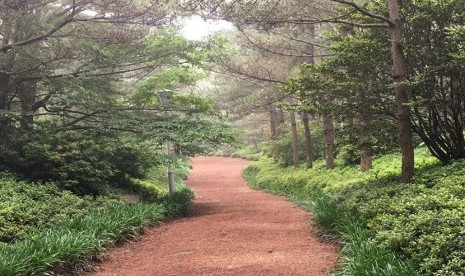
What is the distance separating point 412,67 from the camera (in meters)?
7.93

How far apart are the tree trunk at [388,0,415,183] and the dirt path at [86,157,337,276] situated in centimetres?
217

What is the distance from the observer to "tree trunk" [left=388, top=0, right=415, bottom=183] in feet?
23.9

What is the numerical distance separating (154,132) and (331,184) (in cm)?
509

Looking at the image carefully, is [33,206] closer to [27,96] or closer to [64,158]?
[64,158]

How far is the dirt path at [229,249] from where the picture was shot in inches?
205

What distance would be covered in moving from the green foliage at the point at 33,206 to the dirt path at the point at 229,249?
4.48 feet

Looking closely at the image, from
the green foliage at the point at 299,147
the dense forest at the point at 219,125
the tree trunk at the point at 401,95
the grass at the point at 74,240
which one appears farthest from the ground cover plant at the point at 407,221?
the green foliage at the point at 299,147

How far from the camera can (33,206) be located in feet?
23.9

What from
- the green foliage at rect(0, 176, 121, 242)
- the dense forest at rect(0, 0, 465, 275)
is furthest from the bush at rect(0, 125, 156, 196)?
the green foliage at rect(0, 176, 121, 242)

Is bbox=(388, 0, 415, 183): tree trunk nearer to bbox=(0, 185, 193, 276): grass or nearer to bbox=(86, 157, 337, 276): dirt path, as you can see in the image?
bbox=(86, 157, 337, 276): dirt path

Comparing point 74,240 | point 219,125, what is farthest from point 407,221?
point 219,125

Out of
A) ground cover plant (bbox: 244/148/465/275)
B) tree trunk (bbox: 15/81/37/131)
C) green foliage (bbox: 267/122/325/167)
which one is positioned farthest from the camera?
green foliage (bbox: 267/122/325/167)

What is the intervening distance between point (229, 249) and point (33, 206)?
3.64 meters

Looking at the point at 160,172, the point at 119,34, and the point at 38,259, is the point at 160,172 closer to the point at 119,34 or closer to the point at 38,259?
the point at 119,34
